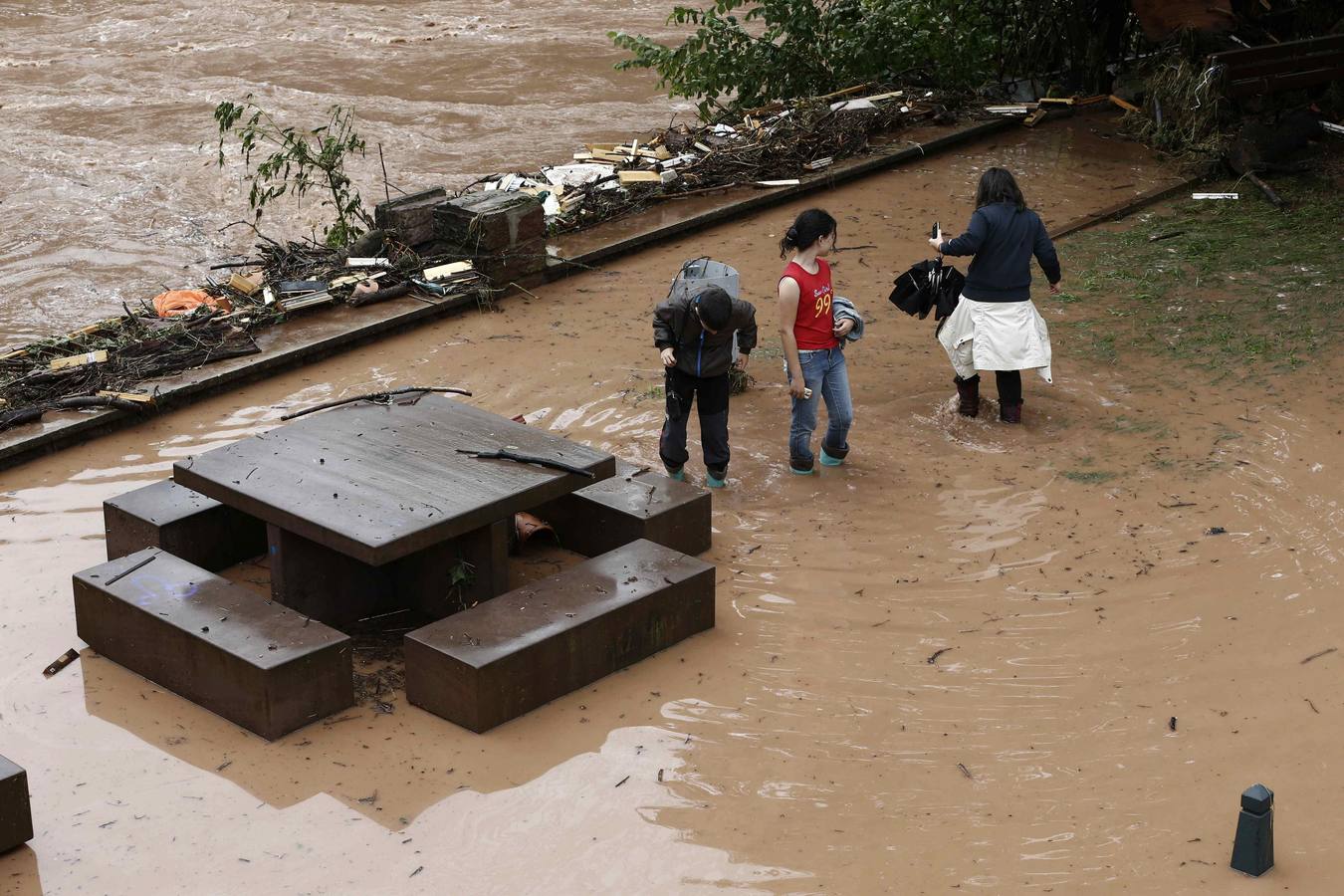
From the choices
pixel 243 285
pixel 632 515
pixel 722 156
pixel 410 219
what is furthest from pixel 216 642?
pixel 722 156

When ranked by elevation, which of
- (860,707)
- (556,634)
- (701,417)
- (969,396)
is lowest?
(860,707)

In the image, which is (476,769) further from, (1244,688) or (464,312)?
(464,312)

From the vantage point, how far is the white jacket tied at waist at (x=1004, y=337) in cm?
848

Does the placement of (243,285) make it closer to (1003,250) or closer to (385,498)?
(385,498)

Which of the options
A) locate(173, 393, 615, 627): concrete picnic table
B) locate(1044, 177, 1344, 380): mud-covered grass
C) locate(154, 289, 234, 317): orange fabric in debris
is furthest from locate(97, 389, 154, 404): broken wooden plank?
locate(1044, 177, 1344, 380): mud-covered grass

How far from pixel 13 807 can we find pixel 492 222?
21.8ft

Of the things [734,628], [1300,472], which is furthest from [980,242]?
[734,628]

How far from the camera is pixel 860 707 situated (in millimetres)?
6020

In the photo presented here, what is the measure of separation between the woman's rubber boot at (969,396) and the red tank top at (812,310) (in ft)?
4.06

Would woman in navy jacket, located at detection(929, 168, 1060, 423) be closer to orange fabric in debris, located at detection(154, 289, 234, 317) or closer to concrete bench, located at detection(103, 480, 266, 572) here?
concrete bench, located at detection(103, 480, 266, 572)

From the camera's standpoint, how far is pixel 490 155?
1845 centimetres

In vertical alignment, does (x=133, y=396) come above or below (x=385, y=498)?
below

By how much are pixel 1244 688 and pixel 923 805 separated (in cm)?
159

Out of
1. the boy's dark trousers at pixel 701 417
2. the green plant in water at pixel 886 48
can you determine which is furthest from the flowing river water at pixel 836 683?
the green plant in water at pixel 886 48
